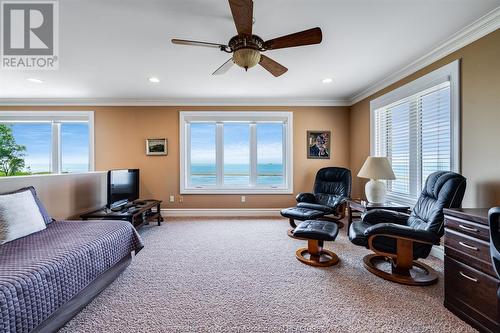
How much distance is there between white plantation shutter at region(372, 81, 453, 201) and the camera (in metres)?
2.47

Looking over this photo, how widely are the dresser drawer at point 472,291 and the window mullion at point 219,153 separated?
3.65 meters

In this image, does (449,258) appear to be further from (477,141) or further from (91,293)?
(91,293)

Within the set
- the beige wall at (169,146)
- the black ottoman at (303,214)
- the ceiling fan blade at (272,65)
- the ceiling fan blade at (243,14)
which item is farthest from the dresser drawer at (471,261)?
the beige wall at (169,146)

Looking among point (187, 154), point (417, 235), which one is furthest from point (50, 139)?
point (417, 235)

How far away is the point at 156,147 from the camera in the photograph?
14.4ft

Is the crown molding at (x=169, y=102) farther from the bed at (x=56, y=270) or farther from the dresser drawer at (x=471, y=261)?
the dresser drawer at (x=471, y=261)

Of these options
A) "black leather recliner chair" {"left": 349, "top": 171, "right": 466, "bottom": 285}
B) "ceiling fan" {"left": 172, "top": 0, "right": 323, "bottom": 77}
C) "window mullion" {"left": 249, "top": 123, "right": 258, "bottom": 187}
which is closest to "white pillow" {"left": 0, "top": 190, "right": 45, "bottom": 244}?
"ceiling fan" {"left": 172, "top": 0, "right": 323, "bottom": 77}

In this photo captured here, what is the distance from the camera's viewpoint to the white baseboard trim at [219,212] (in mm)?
4422

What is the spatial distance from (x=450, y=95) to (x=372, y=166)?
1119 mm

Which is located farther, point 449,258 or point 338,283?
point 338,283

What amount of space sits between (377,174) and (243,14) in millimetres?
2523

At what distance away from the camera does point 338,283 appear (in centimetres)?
→ 202

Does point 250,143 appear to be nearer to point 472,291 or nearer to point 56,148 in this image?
point 472,291

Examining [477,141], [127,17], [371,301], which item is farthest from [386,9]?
[371,301]
